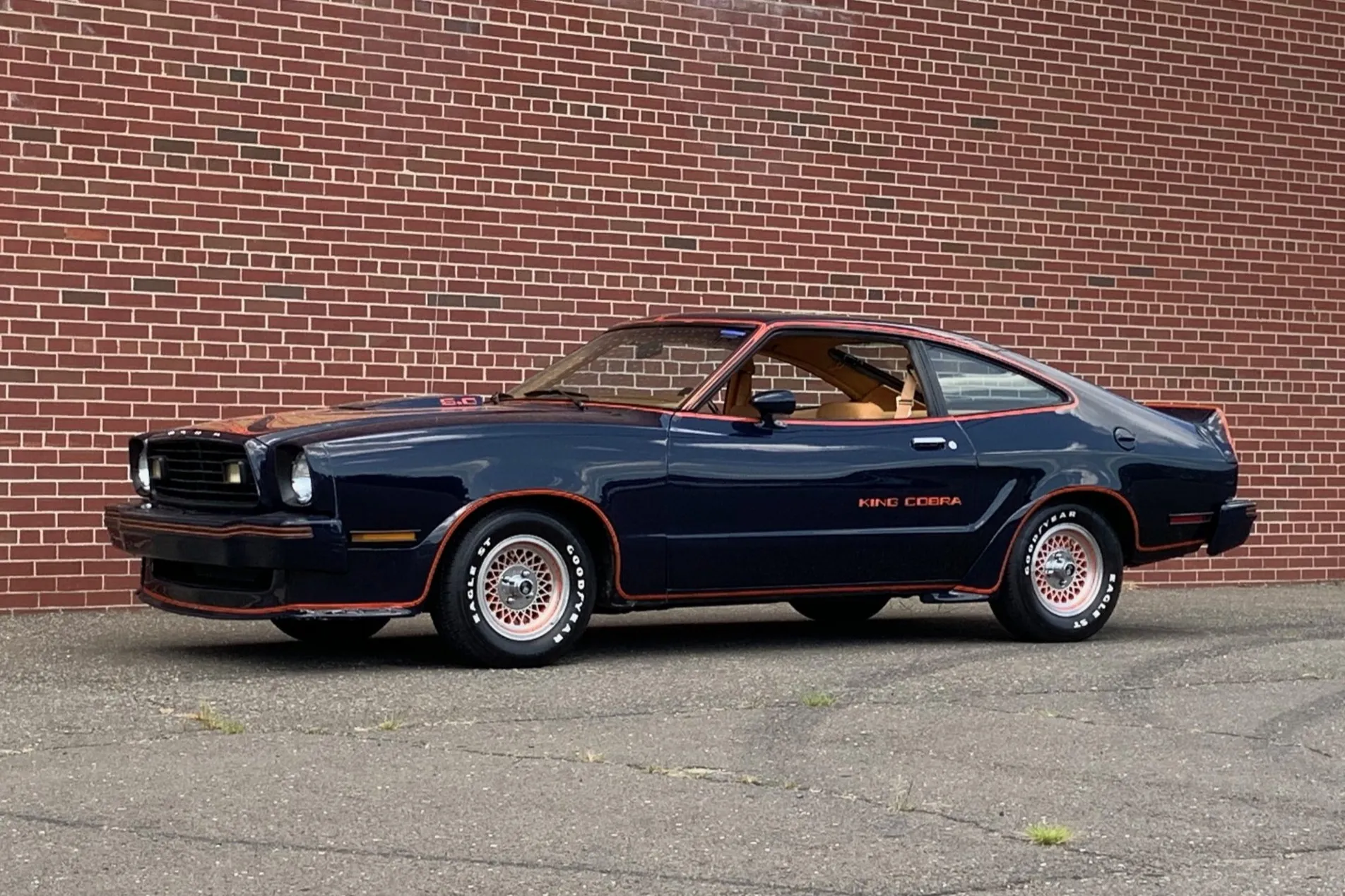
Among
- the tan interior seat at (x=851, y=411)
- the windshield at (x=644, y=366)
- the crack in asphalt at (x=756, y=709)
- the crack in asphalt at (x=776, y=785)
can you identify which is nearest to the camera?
the crack in asphalt at (x=776, y=785)

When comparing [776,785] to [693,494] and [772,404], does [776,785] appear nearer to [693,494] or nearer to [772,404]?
[693,494]

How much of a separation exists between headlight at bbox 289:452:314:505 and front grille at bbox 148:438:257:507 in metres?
0.16

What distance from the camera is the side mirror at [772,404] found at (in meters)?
9.26

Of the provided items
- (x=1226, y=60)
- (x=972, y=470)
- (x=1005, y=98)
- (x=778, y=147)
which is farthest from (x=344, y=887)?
(x=1226, y=60)

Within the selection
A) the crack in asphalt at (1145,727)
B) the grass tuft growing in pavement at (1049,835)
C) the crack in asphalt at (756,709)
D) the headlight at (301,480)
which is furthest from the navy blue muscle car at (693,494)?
the grass tuft growing in pavement at (1049,835)

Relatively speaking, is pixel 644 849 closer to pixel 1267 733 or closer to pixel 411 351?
pixel 1267 733

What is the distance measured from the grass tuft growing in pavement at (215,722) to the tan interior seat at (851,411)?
3.53 meters

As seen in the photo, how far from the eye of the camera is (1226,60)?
48.9ft

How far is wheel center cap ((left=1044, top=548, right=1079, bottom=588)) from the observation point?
10125mm

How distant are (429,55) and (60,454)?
3000mm

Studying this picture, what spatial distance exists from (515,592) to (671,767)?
2346 millimetres

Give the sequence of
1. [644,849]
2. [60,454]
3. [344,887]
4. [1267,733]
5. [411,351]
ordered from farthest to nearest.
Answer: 1. [411,351]
2. [60,454]
3. [1267,733]
4. [644,849]
5. [344,887]

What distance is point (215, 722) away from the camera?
23.4ft

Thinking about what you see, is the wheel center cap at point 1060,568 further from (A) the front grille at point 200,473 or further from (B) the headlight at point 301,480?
(A) the front grille at point 200,473
